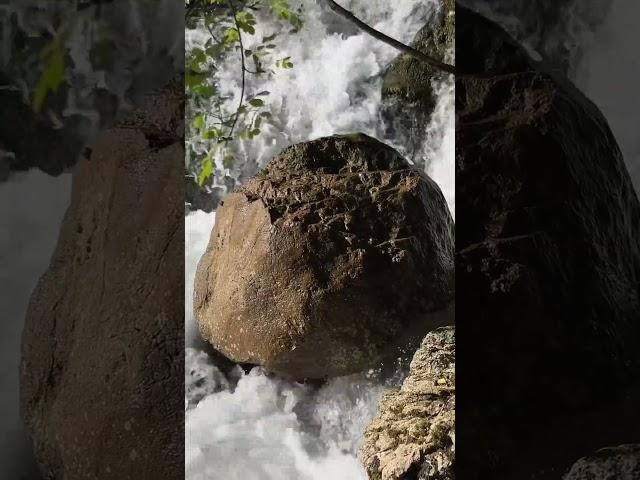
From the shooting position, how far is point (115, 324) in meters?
2.00

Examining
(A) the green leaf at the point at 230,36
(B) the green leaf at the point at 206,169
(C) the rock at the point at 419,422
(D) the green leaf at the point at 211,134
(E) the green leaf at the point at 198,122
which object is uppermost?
(A) the green leaf at the point at 230,36

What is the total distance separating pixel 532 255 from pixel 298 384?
0.81 meters

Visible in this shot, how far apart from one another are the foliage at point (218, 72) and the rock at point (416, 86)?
32 cm

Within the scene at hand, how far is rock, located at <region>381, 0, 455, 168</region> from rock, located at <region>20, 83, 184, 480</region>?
2.07 feet

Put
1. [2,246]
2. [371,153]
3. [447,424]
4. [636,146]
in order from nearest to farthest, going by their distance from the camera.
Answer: [636,146] → [2,246] → [447,424] → [371,153]

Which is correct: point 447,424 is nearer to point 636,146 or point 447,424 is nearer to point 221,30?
point 636,146

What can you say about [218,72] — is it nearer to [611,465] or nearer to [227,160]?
[227,160]

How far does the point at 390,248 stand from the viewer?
2.16 m

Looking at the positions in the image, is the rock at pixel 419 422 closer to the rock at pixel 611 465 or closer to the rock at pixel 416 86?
the rock at pixel 611 465

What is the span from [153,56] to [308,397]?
104cm

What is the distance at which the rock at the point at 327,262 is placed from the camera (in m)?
2.15

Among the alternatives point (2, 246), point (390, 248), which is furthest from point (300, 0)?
point (2, 246)

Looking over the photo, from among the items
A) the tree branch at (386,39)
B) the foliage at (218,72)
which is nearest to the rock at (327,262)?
the foliage at (218,72)

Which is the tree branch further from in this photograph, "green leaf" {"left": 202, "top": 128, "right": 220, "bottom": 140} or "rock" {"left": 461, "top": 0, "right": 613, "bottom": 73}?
"green leaf" {"left": 202, "top": 128, "right": 220, "bottom": 140}
